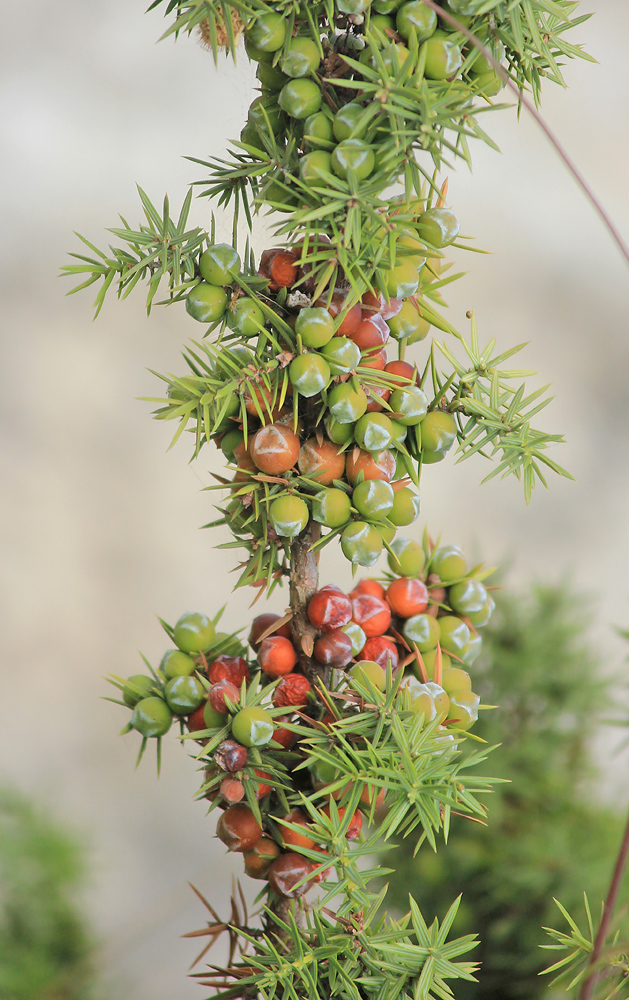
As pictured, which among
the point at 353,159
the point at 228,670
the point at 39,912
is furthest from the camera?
the point at 39,912

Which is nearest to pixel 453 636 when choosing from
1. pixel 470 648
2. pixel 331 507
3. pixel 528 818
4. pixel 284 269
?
pixel 470 648

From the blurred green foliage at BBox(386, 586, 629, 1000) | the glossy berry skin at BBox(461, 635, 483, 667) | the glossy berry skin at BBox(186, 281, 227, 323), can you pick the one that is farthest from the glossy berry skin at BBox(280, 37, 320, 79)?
the blurred green foliage at BBox(386, 586, 629, 1000)

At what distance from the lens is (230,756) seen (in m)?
0.39

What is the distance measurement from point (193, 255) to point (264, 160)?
57 millimetres

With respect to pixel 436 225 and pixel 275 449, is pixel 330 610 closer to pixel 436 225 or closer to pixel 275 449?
pixel 275 449

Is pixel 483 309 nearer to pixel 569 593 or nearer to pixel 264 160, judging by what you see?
pixel 569 593

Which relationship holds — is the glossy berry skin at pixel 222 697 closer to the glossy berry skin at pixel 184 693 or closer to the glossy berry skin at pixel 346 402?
the glossy berry skin at pixel 184 693

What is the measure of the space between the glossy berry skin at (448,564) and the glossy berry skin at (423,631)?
0.11 ft

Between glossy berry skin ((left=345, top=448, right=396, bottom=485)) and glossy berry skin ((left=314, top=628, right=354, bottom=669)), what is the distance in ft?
0.26

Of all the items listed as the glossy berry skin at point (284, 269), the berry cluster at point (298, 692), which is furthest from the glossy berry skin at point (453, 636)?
the glossy berry skin at point (284, 269)

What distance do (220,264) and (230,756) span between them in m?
0.24

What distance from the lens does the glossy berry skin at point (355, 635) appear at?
0.42 metres

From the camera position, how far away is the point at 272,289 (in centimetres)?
41

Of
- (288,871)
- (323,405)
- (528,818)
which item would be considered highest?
(323,405)
